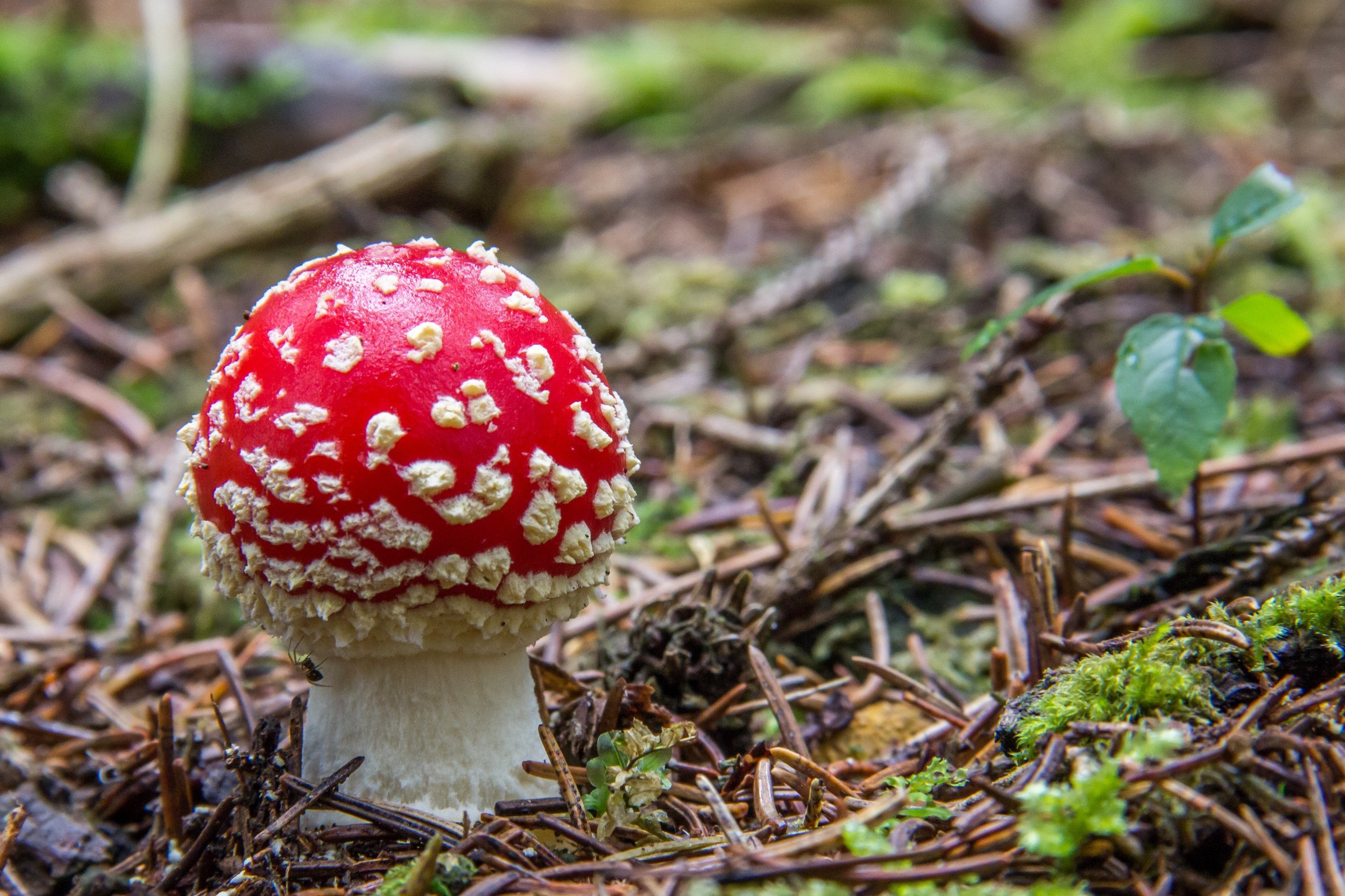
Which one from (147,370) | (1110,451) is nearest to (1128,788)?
(1110,451)

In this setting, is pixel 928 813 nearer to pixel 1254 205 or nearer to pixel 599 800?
pixel 599 800

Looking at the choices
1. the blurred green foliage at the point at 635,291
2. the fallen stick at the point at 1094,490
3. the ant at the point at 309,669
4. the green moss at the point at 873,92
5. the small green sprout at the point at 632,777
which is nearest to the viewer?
the small green sprout at the point at 632,777

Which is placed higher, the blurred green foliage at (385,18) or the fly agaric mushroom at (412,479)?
the blurred green foliage at (385,18)

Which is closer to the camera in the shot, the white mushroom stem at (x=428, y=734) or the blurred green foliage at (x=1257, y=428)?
the white mushroom stem at (x=428, y=734)

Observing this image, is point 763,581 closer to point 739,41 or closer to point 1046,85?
point 1046,85

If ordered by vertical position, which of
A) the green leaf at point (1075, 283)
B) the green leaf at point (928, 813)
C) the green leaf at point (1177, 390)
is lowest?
the green leaf at point (928, 813)

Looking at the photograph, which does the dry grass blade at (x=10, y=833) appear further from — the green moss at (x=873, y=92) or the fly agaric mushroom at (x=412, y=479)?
the green moss at (x=873, y=92)

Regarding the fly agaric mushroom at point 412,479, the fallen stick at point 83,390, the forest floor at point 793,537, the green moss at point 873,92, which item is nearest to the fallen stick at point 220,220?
the forest floor at point 793,537
